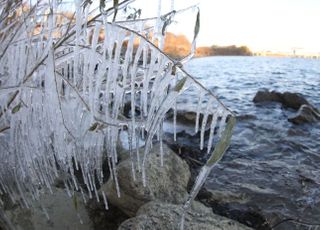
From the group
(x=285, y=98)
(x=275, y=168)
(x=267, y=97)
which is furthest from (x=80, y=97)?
(x=267, y=97)

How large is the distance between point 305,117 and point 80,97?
8030 mm

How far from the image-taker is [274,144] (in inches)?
261

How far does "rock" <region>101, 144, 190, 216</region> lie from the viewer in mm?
3145

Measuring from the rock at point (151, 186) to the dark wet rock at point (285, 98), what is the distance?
7760 millimetres

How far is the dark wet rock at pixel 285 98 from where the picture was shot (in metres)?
10.5

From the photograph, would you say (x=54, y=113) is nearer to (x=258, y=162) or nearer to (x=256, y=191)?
(x=256, y=191)

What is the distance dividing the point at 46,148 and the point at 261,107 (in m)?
9.38

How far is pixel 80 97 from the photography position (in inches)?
57.3

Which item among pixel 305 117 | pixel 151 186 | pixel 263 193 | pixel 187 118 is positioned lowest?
pixel 263 193

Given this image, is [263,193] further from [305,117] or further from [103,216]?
[305,117]

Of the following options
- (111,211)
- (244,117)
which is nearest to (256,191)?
(111,211)

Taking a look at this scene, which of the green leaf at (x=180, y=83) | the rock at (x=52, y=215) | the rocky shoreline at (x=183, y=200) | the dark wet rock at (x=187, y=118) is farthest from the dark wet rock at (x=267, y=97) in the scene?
the green leaf at (x=180, y=83)

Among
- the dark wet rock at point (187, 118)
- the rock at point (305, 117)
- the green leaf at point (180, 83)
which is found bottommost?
the dark wet rock at point (187, 118)

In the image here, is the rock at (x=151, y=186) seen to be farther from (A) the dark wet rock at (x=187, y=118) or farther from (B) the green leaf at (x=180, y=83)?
(A) the dark wet rock at (x=187, y=118)
